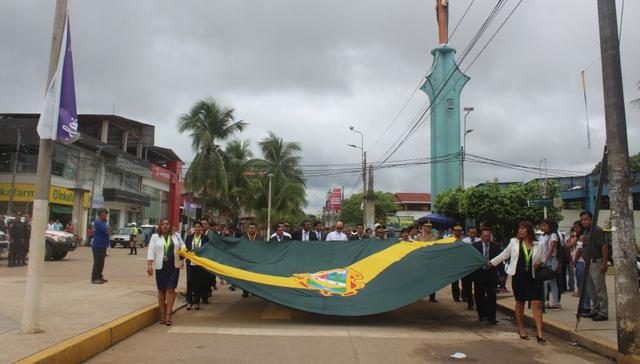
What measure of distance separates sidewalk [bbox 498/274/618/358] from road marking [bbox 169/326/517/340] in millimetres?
806

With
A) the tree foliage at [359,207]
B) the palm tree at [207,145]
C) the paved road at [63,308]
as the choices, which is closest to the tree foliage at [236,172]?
the palm tree at [207,145]

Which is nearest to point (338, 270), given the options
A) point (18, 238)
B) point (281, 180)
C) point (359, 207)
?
point (18, 238)

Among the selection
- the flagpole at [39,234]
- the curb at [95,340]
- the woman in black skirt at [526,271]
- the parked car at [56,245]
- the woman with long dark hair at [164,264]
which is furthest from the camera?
the parked car at [56,245]

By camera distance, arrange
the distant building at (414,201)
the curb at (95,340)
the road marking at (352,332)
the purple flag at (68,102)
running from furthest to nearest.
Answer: the distant building at (414,201) < the road marking at (352,332) < the purple flag at (68,102) < the curb at (95,340)

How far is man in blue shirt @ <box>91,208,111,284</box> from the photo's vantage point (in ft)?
40.8

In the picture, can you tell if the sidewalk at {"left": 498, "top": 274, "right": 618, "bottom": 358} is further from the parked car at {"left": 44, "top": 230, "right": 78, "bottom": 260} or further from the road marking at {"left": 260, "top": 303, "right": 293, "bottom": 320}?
the parked car at {"left": 44, "top": 230, "right": 78, "bottom": 260}

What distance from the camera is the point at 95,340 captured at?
667cm

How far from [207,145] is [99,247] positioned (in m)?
23.8

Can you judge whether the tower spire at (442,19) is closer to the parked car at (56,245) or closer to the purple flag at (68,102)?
the parked car at (56,245)

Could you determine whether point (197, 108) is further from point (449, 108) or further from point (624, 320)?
point (624, 320)

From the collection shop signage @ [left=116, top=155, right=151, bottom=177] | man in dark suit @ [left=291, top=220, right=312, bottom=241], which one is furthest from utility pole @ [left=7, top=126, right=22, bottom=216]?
man in dark suit @ [left=291, top=220, right=312, bottom=241]

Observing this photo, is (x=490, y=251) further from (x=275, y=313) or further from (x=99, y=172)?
(x=99, y=172)

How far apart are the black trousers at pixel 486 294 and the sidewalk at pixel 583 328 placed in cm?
77

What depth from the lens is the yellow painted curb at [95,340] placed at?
5645mm
